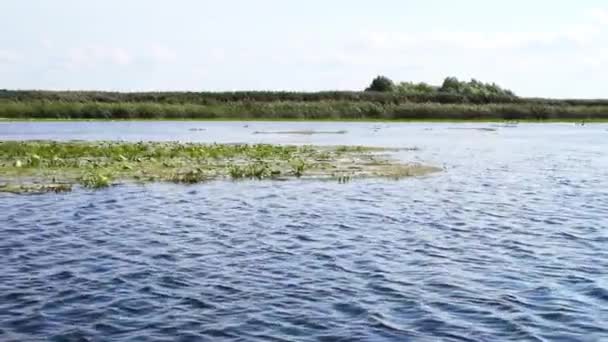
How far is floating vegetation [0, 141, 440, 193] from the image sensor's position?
27.8 meters

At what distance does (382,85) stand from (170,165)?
10837cm

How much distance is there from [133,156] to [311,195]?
13313mm

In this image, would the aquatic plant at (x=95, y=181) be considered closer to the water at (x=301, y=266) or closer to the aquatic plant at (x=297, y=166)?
the water at (x=301, y=266)

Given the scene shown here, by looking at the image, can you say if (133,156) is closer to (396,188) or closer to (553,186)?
(396,188)

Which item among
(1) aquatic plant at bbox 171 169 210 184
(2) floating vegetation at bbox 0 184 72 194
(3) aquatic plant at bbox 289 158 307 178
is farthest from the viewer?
(3) aquatic plant at bbox 289 158 307 178

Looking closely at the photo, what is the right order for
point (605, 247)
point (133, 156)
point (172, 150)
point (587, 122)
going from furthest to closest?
point (587, 122), point (172, 150), point (133, 156), point (605, 247)

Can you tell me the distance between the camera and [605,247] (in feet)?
55.7

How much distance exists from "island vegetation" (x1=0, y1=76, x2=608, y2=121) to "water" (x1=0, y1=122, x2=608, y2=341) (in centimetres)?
8429

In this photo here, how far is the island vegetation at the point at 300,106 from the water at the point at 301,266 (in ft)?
277

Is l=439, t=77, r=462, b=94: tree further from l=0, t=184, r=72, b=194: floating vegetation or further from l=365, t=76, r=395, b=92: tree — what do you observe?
l=0, t=184, r=72, b=194: floating vegetation

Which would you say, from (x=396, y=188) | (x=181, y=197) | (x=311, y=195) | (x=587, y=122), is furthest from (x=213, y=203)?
(x=587, y=122)

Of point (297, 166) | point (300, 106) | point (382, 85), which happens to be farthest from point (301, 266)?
point (382, 85)

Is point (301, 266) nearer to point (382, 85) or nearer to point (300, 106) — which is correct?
point (300, 106)

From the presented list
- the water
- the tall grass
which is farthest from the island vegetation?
the water
